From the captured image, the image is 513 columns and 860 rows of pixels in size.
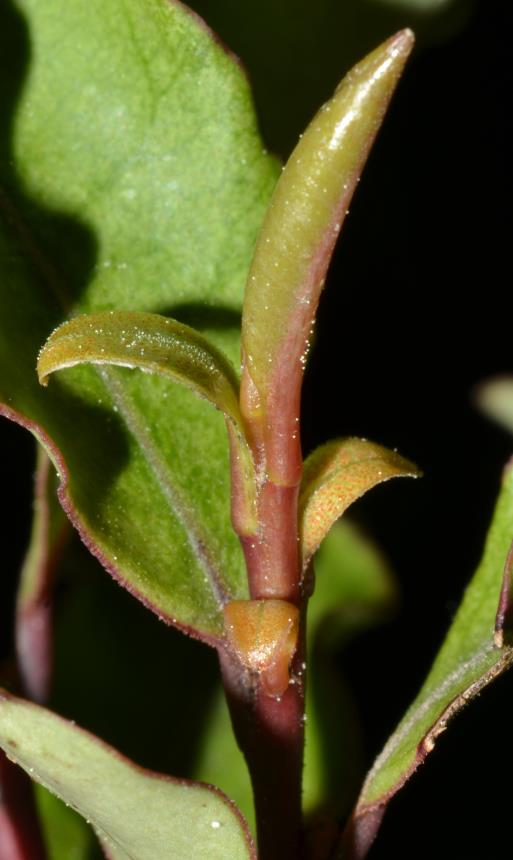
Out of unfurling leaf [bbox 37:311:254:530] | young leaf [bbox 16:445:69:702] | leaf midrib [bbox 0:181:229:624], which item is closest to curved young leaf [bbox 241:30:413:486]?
unfurling leaf [bbox 37:311:254:530]

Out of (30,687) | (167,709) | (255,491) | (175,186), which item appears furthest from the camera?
(167,709)

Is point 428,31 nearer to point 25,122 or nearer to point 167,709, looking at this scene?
point 25,122

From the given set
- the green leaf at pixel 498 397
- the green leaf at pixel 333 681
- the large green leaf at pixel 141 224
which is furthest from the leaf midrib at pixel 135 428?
the green leaf at pixel 498 397

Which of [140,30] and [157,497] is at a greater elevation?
[140,30]

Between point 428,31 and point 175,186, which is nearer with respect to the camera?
point 175,186

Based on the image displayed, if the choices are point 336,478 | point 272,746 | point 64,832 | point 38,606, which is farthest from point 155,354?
point 64,832

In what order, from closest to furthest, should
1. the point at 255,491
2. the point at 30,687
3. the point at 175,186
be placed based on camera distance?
the point at 255,491 < the point at 175,186 < the point at 30,687

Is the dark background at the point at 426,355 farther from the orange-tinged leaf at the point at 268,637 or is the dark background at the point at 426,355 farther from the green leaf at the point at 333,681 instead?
the orange-tinged leaf at the point at 268,637

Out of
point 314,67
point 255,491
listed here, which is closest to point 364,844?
point 255,491

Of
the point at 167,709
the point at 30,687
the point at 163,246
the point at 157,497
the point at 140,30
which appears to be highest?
the point at 140,30
